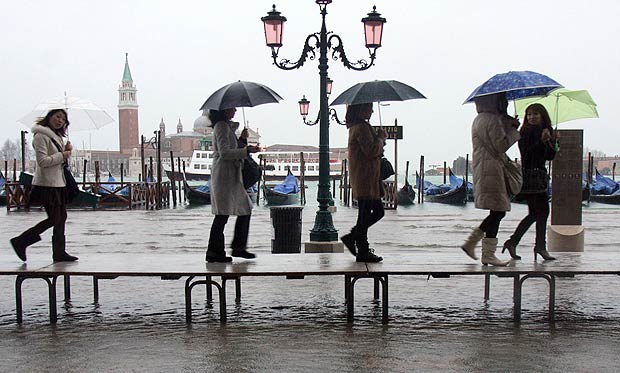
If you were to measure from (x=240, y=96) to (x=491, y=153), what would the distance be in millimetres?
2234

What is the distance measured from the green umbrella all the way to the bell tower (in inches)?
5420

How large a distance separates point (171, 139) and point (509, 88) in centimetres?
13274

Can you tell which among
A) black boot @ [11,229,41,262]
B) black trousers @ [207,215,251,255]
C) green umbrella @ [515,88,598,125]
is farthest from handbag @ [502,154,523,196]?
black boot @ [11,229,41,262]

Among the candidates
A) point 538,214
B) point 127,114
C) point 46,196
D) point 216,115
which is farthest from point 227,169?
point 127,114

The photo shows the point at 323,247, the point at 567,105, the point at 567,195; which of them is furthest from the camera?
the point at 323,247

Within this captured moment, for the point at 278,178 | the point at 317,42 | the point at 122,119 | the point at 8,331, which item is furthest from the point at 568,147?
the point at 122,119

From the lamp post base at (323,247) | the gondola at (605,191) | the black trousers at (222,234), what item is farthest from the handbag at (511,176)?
the gondola at (605,191)

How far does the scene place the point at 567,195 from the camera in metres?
9.21

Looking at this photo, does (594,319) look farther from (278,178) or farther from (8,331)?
(278,178)

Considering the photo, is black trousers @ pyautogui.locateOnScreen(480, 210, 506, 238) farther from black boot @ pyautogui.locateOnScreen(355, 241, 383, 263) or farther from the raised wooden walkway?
black boot @ pyautogui.locateOnScreen(355, 241, 383, 263)

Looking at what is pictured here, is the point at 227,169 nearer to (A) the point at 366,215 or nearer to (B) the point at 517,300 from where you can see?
(A) the point at 366,215

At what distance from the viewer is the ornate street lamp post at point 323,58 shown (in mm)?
10789

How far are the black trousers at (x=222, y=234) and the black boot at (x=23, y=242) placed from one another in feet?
5.25

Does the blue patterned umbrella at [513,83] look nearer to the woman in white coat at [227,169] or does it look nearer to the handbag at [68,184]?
the woman in white coat at [227,169]
